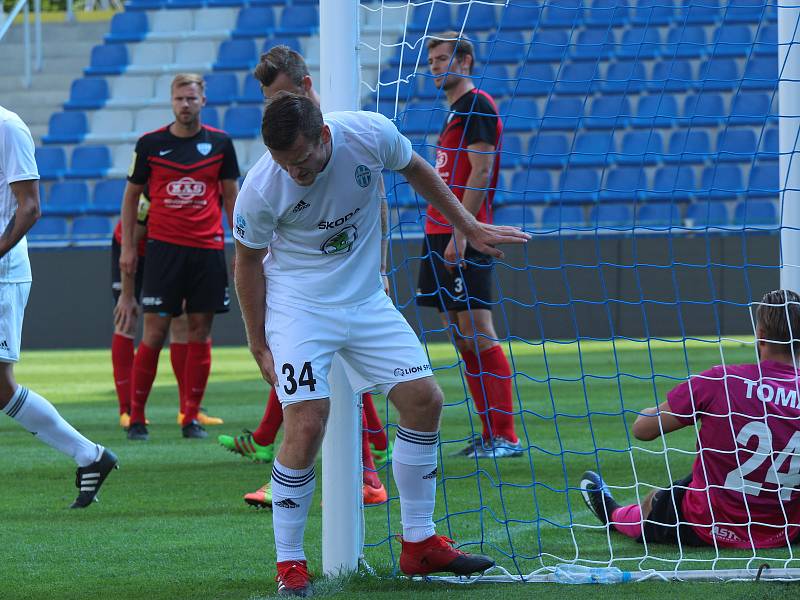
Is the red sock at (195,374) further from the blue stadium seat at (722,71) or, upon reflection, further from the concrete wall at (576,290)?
the blue stadium seat at (722,71)

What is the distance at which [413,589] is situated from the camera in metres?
3.63

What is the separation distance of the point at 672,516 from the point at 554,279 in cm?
973

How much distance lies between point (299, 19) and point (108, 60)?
3.11 meters

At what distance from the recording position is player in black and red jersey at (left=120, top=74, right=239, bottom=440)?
23.1 feet

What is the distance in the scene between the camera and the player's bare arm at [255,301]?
3.57 m

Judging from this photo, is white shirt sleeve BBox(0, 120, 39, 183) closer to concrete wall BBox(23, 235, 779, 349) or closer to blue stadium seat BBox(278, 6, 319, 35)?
concrete wall BBox(23, 235, 779, 349)

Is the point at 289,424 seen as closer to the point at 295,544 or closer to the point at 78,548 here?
the point at 295,544

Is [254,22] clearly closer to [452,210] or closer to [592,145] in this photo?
[592,145]

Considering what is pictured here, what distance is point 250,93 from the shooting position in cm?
1820

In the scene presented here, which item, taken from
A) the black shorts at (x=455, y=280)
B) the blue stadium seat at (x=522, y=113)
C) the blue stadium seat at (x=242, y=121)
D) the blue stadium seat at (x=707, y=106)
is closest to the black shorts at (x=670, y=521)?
the black shorts at (x=455, y=280)

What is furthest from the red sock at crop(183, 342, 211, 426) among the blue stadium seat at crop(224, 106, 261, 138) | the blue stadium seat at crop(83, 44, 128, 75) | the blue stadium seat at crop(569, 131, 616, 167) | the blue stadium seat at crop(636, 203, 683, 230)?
the blue stadium seat at crop(83, 44, 128, 75)

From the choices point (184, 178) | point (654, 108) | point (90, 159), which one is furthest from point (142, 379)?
point (90, 159)

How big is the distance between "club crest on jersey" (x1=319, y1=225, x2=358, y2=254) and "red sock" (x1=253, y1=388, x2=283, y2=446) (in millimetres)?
1877

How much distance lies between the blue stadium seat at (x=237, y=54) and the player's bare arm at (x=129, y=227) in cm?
1194
